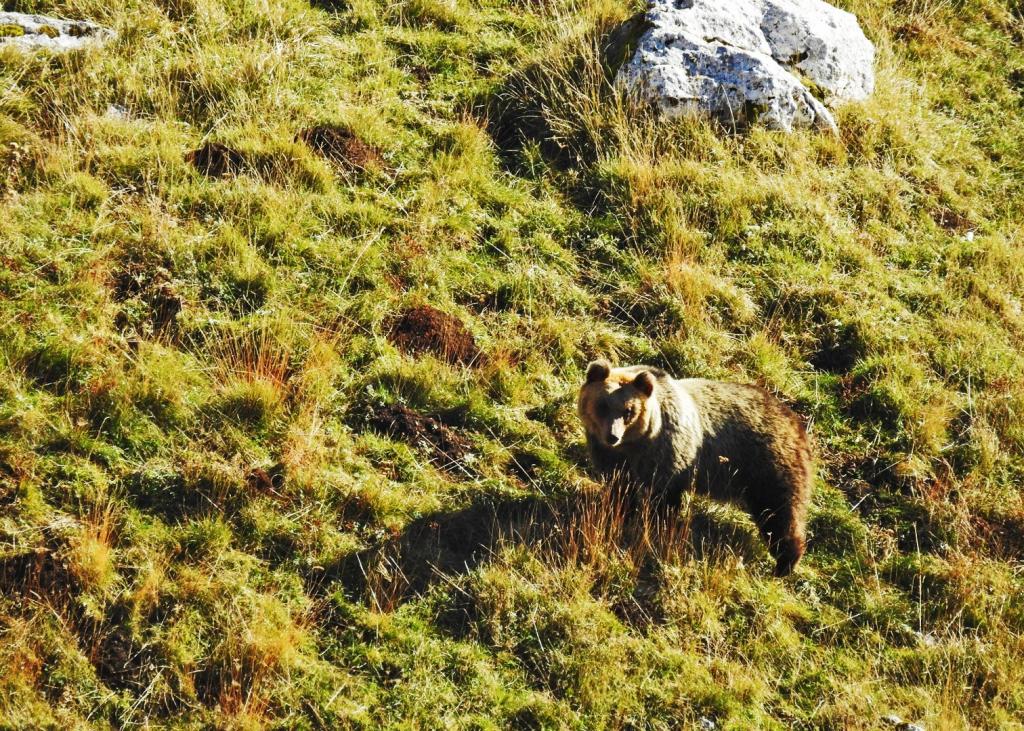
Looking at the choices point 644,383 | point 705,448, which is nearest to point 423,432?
point 644,383

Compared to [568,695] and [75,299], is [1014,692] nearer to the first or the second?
[568,695]

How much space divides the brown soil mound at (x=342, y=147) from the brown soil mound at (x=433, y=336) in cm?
190

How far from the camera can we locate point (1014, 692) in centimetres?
561

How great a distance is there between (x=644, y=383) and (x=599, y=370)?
1.06 feet

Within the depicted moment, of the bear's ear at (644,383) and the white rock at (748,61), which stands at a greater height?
the white rock at (748,61)

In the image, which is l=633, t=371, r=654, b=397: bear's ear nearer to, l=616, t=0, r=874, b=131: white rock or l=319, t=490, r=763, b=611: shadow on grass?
l=319, t=490, r=763, b=611: shadow on grass

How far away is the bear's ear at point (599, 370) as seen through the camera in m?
6.15

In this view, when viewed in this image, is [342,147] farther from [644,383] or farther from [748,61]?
[748,61]

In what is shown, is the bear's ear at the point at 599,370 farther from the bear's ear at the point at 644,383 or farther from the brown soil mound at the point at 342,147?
the brown soil mound at the point at 342,147

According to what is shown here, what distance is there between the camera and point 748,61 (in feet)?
31.7

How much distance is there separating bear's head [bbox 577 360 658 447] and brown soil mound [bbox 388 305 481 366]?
128 centimetres

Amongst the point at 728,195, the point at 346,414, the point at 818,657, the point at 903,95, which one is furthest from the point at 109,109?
the point at 903,95

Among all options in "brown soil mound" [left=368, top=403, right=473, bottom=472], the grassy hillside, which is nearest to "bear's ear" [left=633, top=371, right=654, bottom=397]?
the grassy hillside

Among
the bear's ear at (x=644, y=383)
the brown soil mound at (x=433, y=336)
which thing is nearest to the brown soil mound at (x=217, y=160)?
the brown soil mound at (x=433, y=336)
